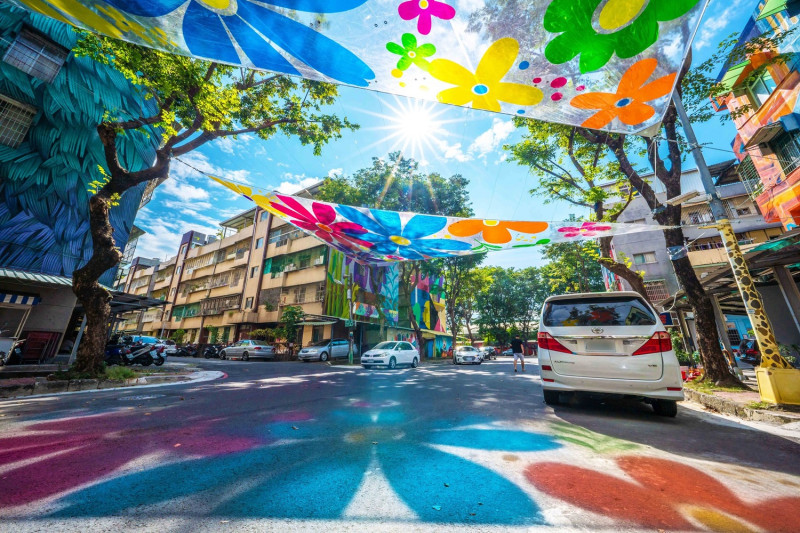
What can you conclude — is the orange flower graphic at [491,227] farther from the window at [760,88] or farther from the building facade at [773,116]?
the window at [760,88]

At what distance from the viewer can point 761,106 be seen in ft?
39.3

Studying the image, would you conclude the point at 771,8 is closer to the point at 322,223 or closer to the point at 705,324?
the point at 705,324

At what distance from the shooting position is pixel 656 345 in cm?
376

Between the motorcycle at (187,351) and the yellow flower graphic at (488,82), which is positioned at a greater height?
the yellow flower graphic at (488,82)

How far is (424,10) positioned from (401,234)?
15.5 ft

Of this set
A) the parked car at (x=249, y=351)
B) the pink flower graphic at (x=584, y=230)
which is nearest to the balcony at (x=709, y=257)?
the pink flower graphic at (x=584, y=230)

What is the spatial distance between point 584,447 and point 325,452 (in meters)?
2.48

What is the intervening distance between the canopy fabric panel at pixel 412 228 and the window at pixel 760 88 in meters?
12.1

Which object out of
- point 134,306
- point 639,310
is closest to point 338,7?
point 639,310

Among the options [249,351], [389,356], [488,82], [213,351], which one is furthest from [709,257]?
[213,351]

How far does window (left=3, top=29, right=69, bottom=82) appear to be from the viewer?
1086cm

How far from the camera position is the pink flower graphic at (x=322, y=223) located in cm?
622

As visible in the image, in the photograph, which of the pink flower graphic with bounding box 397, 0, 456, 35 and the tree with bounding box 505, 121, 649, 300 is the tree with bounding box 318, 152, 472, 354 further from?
the pink flower graphic with bounding box 397, 0, 456, 35

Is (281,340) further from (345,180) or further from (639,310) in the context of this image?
(639,310)
